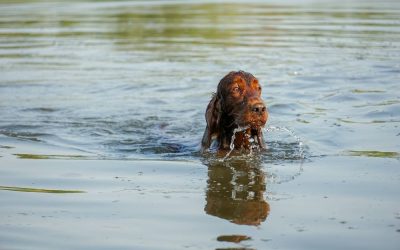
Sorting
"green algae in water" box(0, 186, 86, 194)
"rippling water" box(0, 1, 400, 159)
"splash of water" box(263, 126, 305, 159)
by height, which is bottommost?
"green algae in water" box(0, 186, 86, 194)

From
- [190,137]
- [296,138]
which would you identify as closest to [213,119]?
[296,138]

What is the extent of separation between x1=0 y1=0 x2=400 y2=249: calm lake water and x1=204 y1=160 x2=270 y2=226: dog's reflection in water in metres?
0.02

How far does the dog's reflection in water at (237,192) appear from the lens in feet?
17.6

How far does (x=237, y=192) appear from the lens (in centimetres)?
607

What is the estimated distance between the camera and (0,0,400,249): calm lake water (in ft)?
16.8

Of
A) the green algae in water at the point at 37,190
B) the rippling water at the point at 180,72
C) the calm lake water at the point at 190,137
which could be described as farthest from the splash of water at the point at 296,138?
the green algae in water at the point at 37,190

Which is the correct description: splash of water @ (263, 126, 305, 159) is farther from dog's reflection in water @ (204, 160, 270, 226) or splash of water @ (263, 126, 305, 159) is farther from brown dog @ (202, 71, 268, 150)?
dog's reflection in water @ (204, 160, 270, 226)

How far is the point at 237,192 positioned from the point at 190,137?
320 cm

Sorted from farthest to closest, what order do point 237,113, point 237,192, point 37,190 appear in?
point 237,113, point 37,190, point 237,192

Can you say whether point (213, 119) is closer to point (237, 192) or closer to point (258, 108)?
point (258, 108)

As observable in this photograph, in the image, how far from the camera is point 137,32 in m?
18.5

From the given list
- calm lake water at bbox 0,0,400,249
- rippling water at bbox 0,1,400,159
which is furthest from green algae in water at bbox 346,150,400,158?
rippling water at bbox 0,1,400,159

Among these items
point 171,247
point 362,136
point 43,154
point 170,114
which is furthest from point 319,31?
point 171,247

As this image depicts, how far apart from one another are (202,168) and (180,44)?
960 cm
